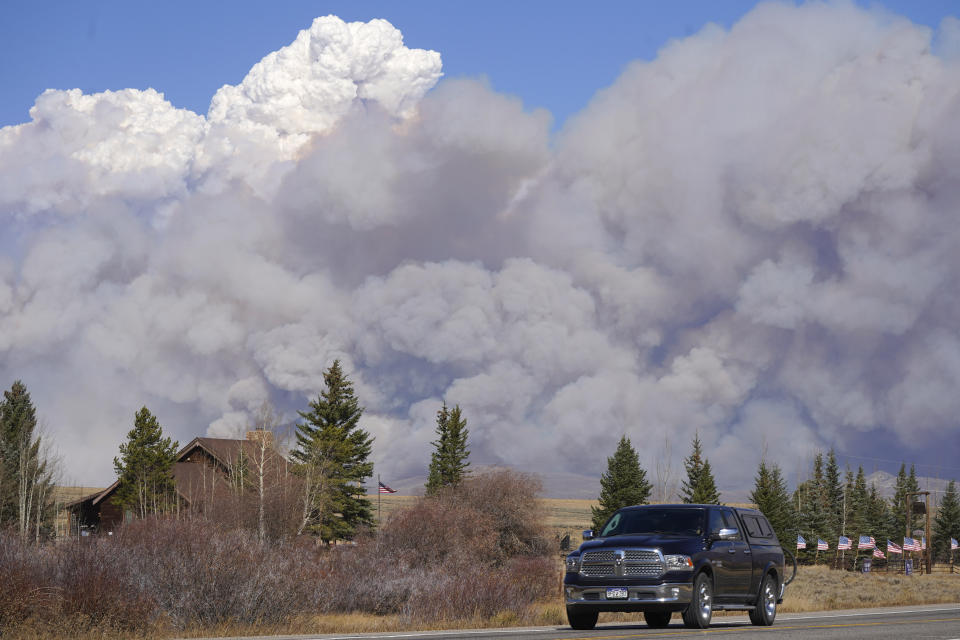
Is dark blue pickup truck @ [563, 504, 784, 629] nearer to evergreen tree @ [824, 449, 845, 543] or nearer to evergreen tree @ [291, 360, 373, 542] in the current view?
evergreen tree @ [291, 360, 373, 542]

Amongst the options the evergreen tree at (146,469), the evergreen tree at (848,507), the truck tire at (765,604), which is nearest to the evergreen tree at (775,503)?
the evergreen tree at (848,507)

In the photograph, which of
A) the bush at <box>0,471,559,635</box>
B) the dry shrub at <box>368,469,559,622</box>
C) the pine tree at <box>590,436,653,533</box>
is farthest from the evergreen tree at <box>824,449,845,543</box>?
the bush at <box>0,471,559,635</box>

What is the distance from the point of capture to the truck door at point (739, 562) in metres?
19.5

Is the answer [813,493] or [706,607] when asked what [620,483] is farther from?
[706,607]

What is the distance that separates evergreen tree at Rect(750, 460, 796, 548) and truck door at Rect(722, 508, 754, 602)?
85089 mm

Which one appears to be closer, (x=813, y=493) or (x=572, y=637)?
(x=572, y=637)

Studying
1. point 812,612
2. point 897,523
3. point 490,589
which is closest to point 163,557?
point 490,589

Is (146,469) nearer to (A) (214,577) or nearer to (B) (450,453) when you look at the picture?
(B) (450,453)

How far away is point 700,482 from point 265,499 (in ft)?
161

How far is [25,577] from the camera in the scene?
56.6 ft

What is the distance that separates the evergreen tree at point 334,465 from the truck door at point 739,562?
184 feet

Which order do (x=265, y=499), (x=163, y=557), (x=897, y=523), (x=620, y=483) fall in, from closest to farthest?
(x=163, y=557) < (x=265, y=499) < (x=620, y=483) < (x=897, y=523)

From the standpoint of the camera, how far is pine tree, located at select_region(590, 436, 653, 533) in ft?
317

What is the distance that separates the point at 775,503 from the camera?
106812mm
